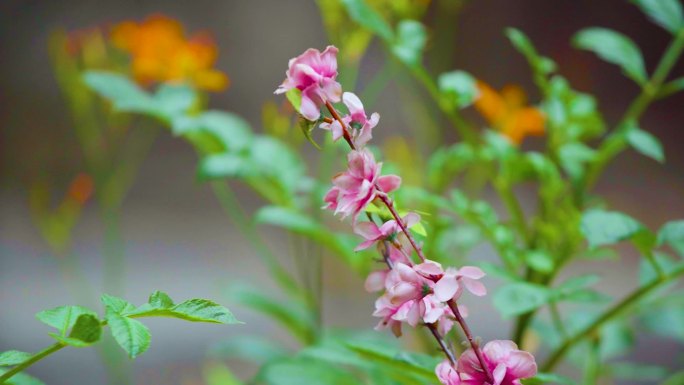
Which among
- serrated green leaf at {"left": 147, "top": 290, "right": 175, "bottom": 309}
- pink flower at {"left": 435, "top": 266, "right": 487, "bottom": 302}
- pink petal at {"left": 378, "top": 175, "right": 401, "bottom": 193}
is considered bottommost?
pink flower at {"left": 435, "top": 266, "right": 487, "bottom": 302}

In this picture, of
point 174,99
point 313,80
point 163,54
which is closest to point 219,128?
point 174,99

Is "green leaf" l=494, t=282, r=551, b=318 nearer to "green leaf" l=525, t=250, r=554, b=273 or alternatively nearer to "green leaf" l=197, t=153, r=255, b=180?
A: "green leaf" l=525, t=250, r=554, b=273

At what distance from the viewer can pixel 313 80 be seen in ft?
1.05

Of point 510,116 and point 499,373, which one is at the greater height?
point 510,116

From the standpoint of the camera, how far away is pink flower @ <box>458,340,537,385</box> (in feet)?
1.02

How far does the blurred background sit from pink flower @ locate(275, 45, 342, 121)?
1.02 metres

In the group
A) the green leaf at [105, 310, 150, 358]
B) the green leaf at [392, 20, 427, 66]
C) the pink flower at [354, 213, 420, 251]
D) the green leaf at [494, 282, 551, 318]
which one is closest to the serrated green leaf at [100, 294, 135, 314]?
the green leaf at [105, 310, 150, 358]

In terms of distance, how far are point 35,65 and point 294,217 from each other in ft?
2.71

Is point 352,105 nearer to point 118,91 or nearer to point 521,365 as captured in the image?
point 521,365

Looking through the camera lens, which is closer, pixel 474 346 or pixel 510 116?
pixel 474 346

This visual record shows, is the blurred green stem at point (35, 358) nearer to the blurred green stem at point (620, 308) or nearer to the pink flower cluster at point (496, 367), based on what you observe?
the pink flower cluster at point (496, 367)

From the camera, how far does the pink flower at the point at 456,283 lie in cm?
31

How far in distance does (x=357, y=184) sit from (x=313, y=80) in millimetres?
48

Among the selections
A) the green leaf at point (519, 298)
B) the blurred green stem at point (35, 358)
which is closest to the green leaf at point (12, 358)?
the blurred green stem at point (35, 358)
